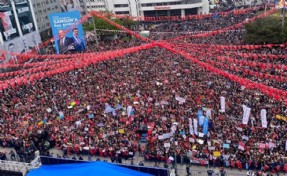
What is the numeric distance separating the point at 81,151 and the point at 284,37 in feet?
81.2

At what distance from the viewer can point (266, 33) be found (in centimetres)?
3578

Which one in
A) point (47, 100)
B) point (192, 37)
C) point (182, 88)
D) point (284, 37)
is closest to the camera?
point (182, 88)

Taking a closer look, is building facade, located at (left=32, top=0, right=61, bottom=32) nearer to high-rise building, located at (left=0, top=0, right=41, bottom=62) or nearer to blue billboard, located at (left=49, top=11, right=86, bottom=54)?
high-rise building, located at (left=0, top=0, right=41, bottom=62)

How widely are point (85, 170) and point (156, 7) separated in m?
58.1

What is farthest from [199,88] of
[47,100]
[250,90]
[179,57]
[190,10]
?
[190,10]

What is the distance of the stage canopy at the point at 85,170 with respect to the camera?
14102mm

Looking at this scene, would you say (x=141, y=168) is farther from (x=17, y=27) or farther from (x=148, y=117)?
(x=17, y=27)

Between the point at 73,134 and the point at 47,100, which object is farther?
the point at 47,100

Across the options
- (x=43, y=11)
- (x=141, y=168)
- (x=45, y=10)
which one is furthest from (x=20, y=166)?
(x=45, y=10)

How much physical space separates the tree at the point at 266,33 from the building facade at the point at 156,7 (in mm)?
30314

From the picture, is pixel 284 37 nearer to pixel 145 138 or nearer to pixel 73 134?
pixel 145 138

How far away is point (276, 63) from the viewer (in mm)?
26438

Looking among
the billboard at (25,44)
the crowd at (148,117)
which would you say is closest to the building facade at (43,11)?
the billboard at (25,44)

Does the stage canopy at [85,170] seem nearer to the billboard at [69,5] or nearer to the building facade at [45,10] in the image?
the building facade at [45,10]
